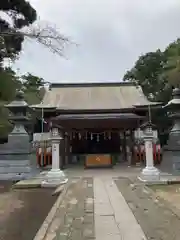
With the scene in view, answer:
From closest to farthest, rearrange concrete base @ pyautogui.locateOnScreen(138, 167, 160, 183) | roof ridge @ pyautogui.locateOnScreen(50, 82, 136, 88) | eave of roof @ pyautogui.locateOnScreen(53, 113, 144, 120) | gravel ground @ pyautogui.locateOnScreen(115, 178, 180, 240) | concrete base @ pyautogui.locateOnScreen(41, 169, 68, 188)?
gravel ground @ pyautogui.locateOnScreen(115, 178, 180, 240) < concrete base @ pyautogui.locateOnScreen(41, 169, 68, 188) < concrete base @ pyautogui.locateOnScreen(138, 167, 160, 183) < eave of roof @ pyautogui.locateOnScreen(53, 113, 144, 120) < roof ridge @ pyautogui.locateOnScreen(50, 82, 136, 88)

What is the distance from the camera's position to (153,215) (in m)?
5.44

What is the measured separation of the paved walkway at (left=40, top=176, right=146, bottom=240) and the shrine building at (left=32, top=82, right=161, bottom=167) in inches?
A: 252

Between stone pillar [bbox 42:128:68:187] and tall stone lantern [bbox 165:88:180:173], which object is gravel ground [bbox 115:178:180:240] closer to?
stone pillar [bbox 42:128:68:187]

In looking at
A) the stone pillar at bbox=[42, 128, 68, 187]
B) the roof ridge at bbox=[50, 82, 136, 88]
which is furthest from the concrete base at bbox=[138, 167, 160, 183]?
the roof ridge at bbox=[50, 82, 136, 88]

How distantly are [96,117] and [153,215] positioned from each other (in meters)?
10.2

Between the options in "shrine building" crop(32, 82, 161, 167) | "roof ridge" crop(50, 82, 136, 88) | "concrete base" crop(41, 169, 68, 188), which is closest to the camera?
"concrete base" crop(41, 169, 68, 188)

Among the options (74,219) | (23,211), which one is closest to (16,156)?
(23,211)

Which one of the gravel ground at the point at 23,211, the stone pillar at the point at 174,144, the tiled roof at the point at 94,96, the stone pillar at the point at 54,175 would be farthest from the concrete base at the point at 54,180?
the tiled roof at the point at 94,96

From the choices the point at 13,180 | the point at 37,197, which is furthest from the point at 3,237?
the point at 13,180

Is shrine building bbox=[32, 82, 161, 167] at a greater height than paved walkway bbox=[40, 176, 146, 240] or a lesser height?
greater

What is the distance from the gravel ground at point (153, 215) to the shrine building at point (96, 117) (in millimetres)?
6650

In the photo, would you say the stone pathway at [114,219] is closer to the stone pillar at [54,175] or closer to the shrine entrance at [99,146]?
the stone pillar at [54,175]

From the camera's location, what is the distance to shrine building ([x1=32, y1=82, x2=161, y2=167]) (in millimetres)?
14930

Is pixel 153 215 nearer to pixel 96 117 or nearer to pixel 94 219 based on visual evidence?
pixel 94 219
